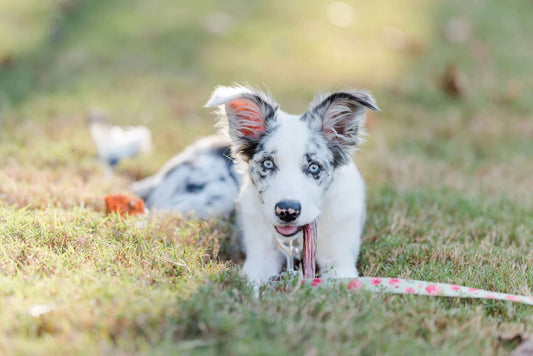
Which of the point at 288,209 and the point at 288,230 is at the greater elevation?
the point at 288,209

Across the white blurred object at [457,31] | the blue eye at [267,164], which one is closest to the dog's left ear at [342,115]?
the blue eye at [267,164]

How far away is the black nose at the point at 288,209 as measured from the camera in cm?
312

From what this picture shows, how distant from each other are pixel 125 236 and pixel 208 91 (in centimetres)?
455

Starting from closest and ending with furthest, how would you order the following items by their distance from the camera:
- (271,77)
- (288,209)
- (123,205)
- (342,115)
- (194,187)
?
(288,209)
(342,115)
(123,205)
(194,187)
(271,77)

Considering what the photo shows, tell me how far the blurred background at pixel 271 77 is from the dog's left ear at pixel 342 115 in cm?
190

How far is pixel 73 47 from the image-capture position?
354 inches

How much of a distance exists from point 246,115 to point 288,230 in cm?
89

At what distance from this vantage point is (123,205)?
169 inches

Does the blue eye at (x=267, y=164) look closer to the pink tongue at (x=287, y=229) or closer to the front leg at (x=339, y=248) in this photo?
the pink tongue at (x=287, y=229)

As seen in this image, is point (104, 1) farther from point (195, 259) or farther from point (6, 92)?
point (195, 259)

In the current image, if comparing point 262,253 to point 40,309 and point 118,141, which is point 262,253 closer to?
point 40,309

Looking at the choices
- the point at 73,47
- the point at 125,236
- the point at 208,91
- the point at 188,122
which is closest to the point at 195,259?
the point at 125,236

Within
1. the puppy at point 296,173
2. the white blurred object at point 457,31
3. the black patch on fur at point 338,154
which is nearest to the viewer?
the puppy at point 296,173

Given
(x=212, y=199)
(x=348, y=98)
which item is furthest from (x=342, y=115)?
(x=212, y=199)
